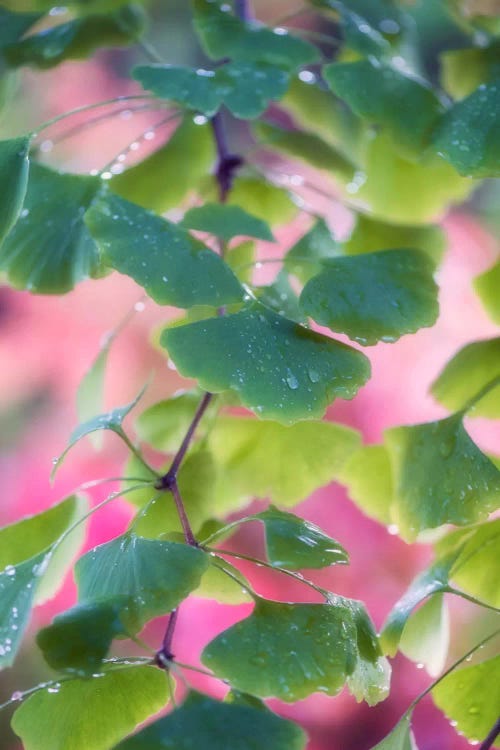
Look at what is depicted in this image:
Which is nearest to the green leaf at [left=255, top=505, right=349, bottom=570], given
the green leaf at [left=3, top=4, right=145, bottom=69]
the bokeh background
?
the green leaf at [left=3, top=4, right=145, bottom=69]

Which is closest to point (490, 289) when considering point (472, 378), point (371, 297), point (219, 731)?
A: point (472, 378)

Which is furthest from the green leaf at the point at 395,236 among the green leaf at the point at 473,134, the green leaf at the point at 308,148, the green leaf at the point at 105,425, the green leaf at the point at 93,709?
the green leaf at the point at 93,709

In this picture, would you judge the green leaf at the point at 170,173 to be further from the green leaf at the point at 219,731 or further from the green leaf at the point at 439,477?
the green leaf at the point at 219,731

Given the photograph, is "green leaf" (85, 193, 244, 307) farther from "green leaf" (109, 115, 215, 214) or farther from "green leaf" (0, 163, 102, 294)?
"green leaf" (109, 115, 215, 214)

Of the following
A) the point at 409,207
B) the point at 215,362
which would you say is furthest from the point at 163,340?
the point at 409,207

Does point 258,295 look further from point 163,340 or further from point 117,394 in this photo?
point 117,394

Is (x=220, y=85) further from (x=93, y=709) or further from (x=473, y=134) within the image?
(x=93, y=709)
